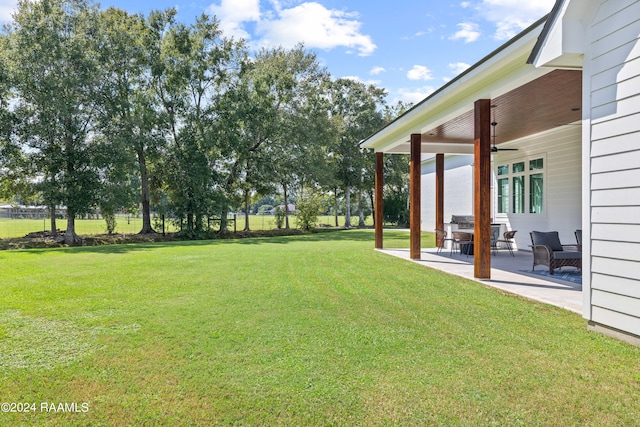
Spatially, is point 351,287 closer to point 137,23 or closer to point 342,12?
point 342,12

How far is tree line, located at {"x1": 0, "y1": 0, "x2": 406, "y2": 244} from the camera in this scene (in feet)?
54.3

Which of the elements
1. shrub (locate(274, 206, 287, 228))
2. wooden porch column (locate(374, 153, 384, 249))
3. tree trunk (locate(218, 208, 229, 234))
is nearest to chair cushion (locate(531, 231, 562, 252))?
wooden porch column (locate(374, 153, 384, 249))

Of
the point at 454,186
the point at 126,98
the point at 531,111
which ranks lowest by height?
the point at 454,186

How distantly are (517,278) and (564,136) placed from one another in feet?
17.7

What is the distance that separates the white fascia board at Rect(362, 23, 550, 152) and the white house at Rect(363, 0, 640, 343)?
0.08 feet

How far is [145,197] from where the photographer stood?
71.4ft

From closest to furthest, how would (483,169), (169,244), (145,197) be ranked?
1. (483,169)
2. (169,244)
3. (145,197)

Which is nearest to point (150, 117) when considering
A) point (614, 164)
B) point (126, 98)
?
point (126, 98)

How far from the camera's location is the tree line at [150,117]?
1655cm

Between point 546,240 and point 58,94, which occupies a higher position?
point 58,94

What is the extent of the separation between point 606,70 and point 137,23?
21963 millimetres

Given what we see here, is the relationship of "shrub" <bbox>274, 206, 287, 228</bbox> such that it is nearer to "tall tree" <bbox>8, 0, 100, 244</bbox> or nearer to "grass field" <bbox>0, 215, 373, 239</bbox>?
"grass field" <bbox>0, 215, 373, 239</bbox>

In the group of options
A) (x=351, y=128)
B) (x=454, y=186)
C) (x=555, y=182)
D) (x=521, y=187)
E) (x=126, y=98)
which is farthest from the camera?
(x=351, y=128)

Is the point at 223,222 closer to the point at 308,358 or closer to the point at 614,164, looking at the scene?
the point at 308,358
